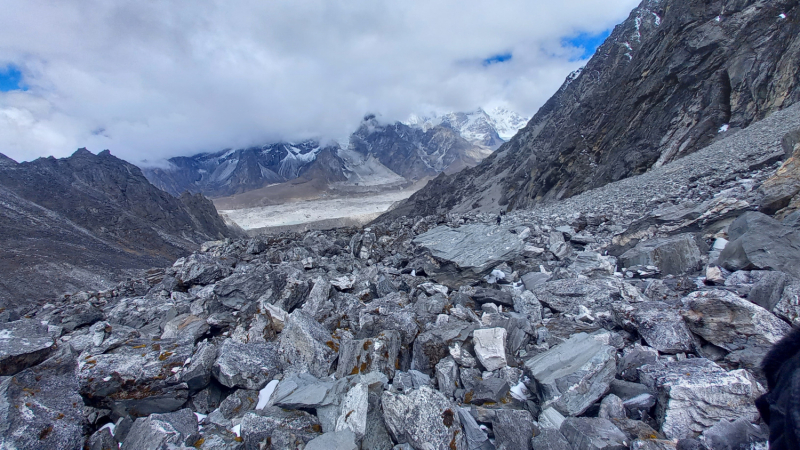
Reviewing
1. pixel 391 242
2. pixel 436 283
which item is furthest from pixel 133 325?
pixel 391 242

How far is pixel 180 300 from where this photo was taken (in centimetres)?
746

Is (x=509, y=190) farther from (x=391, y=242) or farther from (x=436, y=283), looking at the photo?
(x=436, y=283)

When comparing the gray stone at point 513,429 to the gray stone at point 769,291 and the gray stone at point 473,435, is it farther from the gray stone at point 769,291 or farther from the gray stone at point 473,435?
the gray stone at point 769,291

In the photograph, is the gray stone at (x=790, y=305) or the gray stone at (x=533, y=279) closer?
the gray stone at (x=790, y=305)

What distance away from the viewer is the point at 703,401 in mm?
2666

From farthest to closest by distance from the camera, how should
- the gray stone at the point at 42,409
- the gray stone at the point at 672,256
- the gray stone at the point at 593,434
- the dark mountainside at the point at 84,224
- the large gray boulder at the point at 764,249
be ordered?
the dark mountainside at the point at 84,224 → the gray stone at the point at 672,256 → the large gray boulder at the point at 764,249 → the gray stone at the point at 42,409 → the gray stone at the point at 593,434

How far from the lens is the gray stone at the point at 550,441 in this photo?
266cm

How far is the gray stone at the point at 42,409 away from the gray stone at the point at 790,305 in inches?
279

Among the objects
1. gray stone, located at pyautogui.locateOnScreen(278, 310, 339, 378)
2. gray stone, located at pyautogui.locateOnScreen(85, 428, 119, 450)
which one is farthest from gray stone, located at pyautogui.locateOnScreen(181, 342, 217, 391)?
gray stone, located at pyautogui.locateOnScreen(278, 310, 339, 378)

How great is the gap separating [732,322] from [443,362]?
3048 mm

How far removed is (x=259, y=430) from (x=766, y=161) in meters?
16.1

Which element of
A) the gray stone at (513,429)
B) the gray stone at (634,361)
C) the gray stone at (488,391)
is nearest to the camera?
the gray stone at (513,429)

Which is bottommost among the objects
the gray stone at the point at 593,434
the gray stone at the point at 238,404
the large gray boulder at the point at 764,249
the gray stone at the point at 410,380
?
the gray stone at the point at 238,404

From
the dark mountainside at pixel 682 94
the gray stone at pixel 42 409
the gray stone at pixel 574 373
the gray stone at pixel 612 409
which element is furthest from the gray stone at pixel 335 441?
the dark mountainside at pixel 682 94
